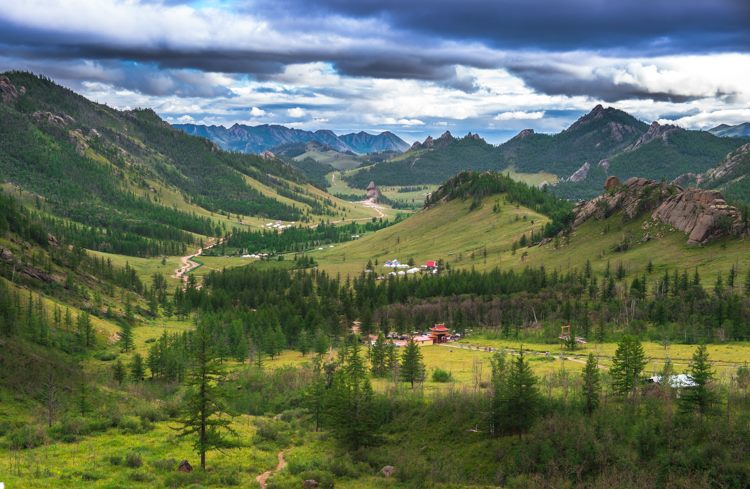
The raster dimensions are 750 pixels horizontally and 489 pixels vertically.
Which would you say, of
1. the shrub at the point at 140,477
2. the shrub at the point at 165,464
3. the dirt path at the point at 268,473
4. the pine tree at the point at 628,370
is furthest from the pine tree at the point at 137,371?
A: the pine tree at the point at 628,370

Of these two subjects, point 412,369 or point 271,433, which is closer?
point 271,433

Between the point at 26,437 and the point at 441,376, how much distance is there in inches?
2897

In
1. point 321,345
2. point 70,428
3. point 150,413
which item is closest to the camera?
point 70,428

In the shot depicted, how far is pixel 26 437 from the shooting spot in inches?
3467

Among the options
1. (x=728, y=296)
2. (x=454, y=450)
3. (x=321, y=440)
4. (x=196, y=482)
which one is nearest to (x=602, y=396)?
(x=454, y=450)

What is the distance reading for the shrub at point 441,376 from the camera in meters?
124

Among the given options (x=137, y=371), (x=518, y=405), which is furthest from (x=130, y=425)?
(x=518, y=405)

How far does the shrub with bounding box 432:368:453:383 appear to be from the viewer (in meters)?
124

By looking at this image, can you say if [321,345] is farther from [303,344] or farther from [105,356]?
[105,356]

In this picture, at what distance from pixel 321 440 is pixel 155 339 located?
3900 inches

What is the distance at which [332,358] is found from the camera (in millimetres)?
154750

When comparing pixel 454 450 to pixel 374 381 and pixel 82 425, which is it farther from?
pixel 82 425

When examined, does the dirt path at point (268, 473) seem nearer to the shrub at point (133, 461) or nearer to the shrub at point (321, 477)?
the shrub at point (321, 477)

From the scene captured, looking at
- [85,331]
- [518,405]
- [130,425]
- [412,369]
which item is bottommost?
[85,331]
